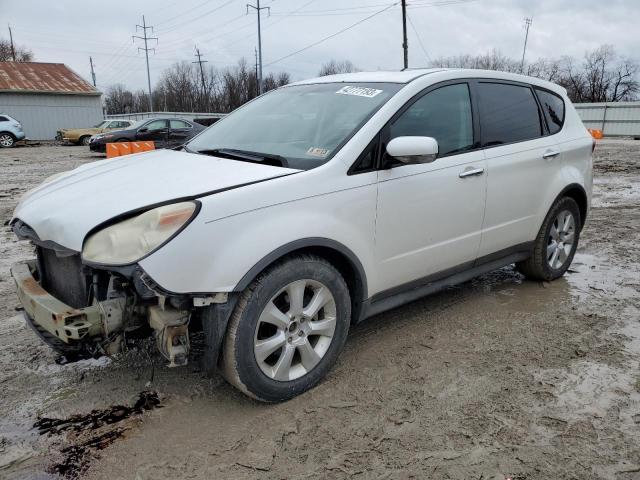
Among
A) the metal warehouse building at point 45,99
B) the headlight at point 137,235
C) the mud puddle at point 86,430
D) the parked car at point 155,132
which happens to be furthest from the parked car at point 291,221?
the metal warehouse building at point 45,99

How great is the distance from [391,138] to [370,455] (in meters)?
1.81

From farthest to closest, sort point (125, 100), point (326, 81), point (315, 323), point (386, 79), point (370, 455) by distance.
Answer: point (125, 100) → point (326, 81) → point (386, 79) → point (315, 323) → point (370, 455)

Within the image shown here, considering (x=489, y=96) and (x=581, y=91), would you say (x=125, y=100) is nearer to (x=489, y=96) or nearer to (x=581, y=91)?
(x=581, y=91)

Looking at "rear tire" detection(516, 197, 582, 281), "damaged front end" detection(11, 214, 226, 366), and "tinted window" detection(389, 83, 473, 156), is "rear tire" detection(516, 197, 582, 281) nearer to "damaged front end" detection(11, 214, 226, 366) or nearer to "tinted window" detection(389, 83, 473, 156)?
"tinted window" detection(389, 83, 473, 156)

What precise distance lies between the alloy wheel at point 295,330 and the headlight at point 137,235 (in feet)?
2.06

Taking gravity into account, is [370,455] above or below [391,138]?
below

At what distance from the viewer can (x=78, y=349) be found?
2.57 m

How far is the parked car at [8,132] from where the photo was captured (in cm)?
2433

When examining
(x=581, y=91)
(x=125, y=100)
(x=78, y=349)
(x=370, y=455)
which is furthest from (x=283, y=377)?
(x=125, y=100)

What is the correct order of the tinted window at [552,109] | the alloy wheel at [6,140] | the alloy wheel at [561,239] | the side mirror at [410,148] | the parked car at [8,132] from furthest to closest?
the alloy wheel at [6,140] < the parked car at [8,132] < the alloy wheel at [561,239] < the tinted window at [552,109] < the side mirror at [410,148]

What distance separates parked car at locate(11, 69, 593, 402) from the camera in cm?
247

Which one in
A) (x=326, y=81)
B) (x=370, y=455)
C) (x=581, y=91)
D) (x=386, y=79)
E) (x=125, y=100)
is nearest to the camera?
(x=370, y=455)

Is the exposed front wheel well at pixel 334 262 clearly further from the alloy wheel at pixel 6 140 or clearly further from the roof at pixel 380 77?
the alloy wheel at pixel 6 140

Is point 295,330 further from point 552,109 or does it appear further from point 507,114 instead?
point 552,109
